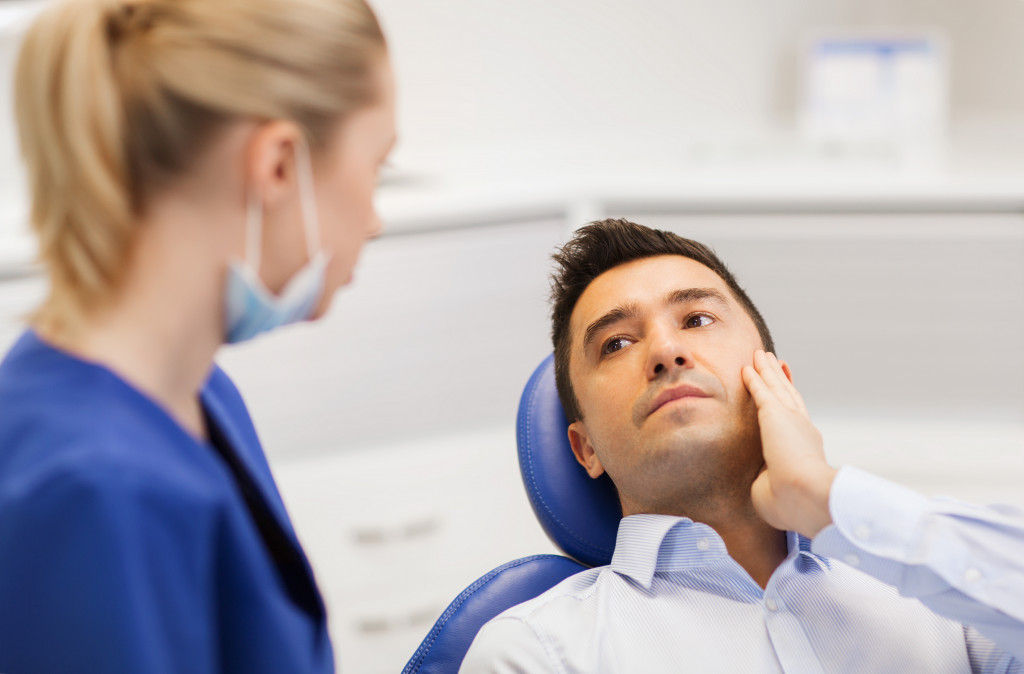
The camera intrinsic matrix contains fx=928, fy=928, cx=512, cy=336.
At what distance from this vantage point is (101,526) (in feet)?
2.16

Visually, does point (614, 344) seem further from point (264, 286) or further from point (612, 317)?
point (264, 286)

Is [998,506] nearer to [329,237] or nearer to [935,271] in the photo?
[329,237]

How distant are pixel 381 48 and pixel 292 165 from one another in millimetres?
139

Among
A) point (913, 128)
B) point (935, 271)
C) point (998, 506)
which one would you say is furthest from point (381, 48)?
point (913, 128)

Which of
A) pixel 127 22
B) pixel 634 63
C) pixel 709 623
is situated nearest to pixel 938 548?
pixel 709 623

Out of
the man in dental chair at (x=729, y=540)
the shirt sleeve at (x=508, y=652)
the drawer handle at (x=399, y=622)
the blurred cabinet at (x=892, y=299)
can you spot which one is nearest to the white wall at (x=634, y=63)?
the blurred cabinet at (x=892, y=299)

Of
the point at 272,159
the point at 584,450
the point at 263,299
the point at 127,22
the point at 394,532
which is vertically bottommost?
the point at 394,532

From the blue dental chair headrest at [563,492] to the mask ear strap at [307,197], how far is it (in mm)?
534

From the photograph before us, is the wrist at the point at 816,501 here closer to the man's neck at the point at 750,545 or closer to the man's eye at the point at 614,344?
the man's neck at the point at 750,545

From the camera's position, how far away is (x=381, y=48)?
810 millimetres

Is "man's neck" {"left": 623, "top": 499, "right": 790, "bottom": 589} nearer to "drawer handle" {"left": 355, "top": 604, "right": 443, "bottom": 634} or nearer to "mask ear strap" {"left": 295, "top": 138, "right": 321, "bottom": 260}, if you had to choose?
"mask ear strap" {"left": 295, "top": 138, "right": 321, "bottom": 260}

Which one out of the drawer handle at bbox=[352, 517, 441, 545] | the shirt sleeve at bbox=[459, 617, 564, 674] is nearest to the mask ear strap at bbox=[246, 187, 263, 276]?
the shirt sleeve at bbox=[459, 617, 564, 674]

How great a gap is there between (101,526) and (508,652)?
1.70ft

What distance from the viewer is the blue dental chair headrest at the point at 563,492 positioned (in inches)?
48.1
